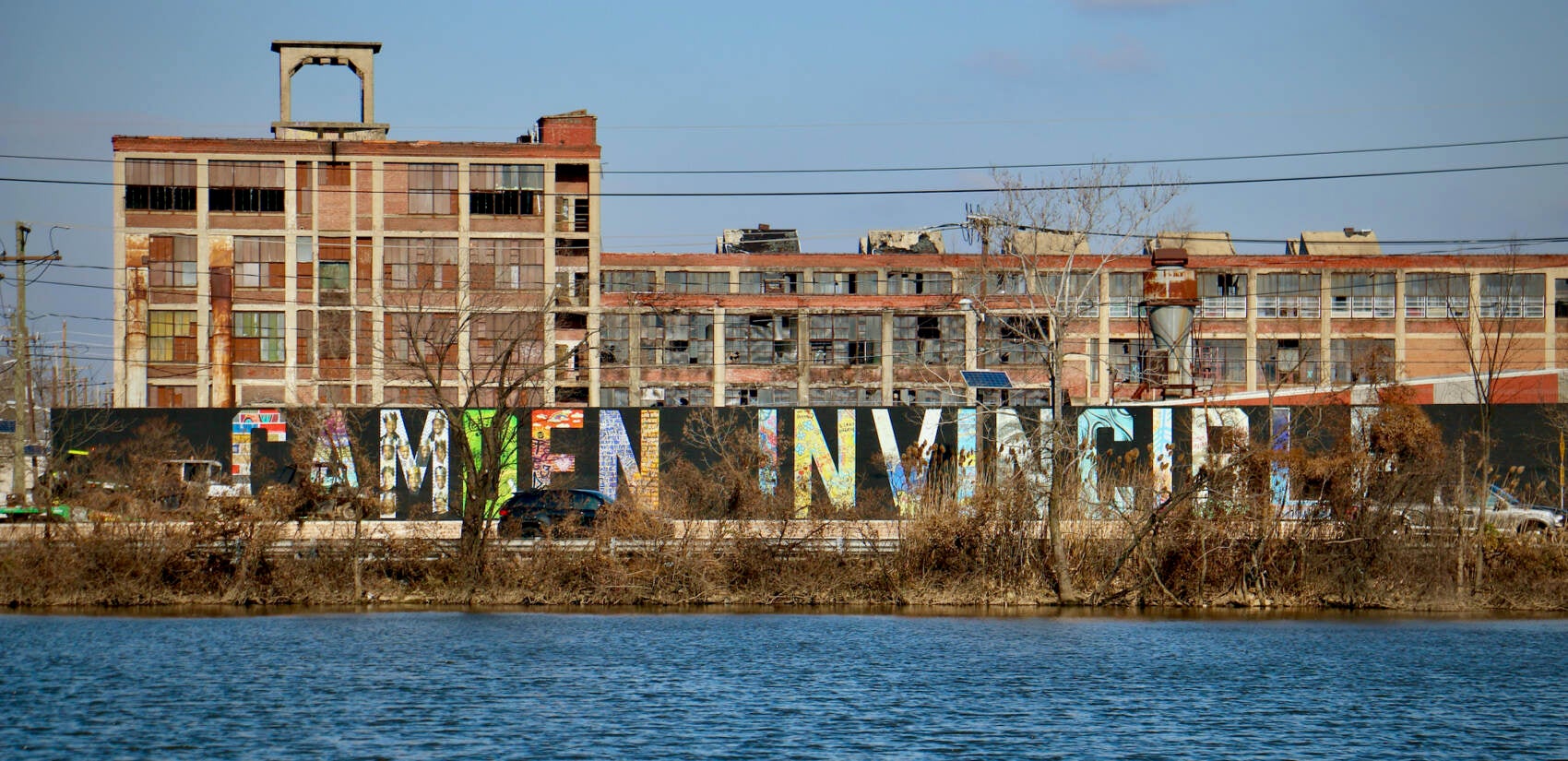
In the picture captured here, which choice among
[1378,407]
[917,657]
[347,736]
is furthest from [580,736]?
[1378,407]

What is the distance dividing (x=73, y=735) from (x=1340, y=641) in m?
23.9

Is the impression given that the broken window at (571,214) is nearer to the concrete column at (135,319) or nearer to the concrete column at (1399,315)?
the concrete column at (135,319)

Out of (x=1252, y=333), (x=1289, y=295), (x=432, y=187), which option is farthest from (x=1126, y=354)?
(x=432, y=187)

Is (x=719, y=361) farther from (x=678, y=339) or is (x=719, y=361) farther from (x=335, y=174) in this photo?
(x=335, y=174)

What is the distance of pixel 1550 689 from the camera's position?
1016 inches

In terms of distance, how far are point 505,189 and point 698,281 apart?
15280mm

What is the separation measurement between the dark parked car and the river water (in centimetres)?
507

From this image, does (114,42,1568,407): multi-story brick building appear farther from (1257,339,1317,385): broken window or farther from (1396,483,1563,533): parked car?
(1396,483,1563,533): parked car

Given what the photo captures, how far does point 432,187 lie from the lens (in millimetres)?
75250

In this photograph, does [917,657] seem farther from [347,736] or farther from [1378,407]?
[1378,407]

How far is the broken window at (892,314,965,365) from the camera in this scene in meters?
84.4

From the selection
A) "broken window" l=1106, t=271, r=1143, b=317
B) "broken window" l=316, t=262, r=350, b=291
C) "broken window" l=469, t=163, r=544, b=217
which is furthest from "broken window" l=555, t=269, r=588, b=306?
"broken window" l=1106, t=271, r=1143, b=317

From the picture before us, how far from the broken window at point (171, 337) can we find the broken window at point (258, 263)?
3.23 m

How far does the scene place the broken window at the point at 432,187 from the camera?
75.1 meters
